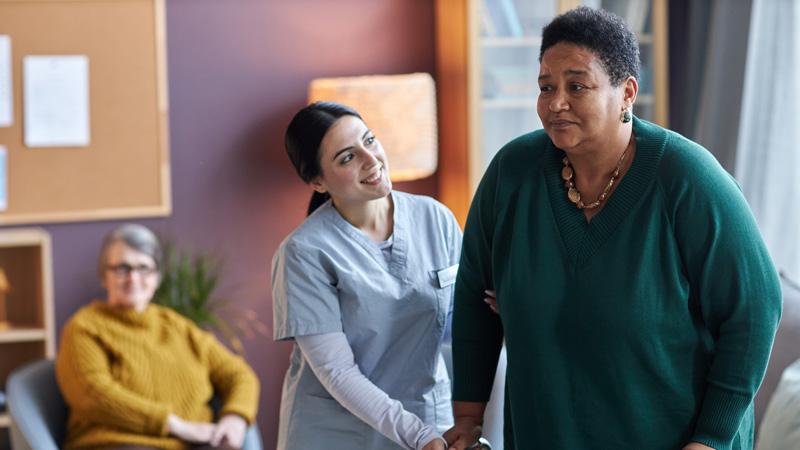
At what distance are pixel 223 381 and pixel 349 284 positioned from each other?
5.08ft

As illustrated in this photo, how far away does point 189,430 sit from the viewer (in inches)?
131

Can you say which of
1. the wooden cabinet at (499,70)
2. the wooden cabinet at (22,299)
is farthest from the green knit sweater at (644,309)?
the wooden cabinet at (22,299)

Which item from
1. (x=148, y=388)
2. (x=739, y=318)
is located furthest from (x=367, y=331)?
(x=148, y=388)

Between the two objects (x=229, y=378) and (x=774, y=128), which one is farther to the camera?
(x=774, y=128)

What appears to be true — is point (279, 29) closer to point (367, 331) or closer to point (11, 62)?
point (11, 62)

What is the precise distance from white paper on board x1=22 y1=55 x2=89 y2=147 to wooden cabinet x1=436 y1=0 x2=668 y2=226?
137 cm

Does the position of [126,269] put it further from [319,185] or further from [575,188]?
[575,188]

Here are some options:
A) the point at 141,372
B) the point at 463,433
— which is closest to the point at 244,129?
the point at 141,372

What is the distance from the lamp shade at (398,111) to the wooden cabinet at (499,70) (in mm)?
149

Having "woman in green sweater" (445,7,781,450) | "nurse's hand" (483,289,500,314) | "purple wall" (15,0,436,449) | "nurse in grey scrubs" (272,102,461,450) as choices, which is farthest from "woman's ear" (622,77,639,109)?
"purple wall" (15,0,436,449)

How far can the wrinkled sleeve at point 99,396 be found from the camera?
3.26 metres

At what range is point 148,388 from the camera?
3.38 meters

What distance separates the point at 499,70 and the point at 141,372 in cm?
169

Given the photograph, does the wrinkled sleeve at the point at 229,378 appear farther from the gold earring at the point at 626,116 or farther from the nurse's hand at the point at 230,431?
the gold earring at the point at 626,116
